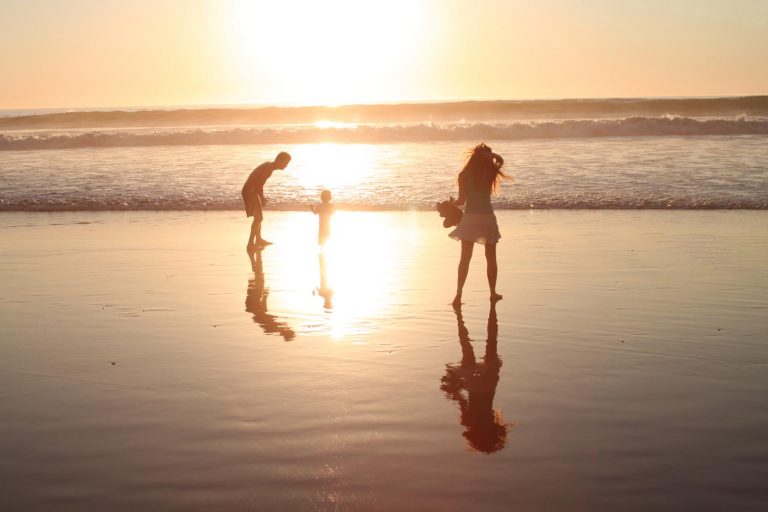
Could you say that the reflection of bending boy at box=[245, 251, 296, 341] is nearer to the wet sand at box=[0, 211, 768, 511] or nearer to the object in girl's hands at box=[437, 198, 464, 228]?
the wet sand at box=[0, 211, 768, 511]

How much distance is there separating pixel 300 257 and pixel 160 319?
435 centimetres

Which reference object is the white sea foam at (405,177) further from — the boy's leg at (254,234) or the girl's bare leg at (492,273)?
the girl's bare leg at (492,273)

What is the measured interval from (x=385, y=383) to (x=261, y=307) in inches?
120

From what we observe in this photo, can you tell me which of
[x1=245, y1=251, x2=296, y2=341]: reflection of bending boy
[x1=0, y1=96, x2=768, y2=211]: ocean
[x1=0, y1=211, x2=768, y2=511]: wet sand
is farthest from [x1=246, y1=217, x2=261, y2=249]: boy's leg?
[x1=0, y1=96, x2=768, y2=211]: ocean

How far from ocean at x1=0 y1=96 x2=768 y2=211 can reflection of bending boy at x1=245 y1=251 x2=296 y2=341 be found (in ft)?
9.20

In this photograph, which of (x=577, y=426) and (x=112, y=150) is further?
(x=112, y=150)

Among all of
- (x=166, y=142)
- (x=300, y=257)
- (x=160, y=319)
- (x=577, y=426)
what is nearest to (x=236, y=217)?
(x=300, y=257)

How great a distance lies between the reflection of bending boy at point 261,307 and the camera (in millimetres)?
7598

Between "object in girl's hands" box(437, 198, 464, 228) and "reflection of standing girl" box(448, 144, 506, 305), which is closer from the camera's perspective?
"reflection of standing girl" box(448, 144, 506, 305)

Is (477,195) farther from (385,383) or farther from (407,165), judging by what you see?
(407,165)

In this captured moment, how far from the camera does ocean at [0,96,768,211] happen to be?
62.5 feet

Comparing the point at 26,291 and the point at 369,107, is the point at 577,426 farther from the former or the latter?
the point at 369,107

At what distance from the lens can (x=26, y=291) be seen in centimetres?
955

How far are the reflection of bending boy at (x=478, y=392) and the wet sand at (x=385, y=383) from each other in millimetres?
22
